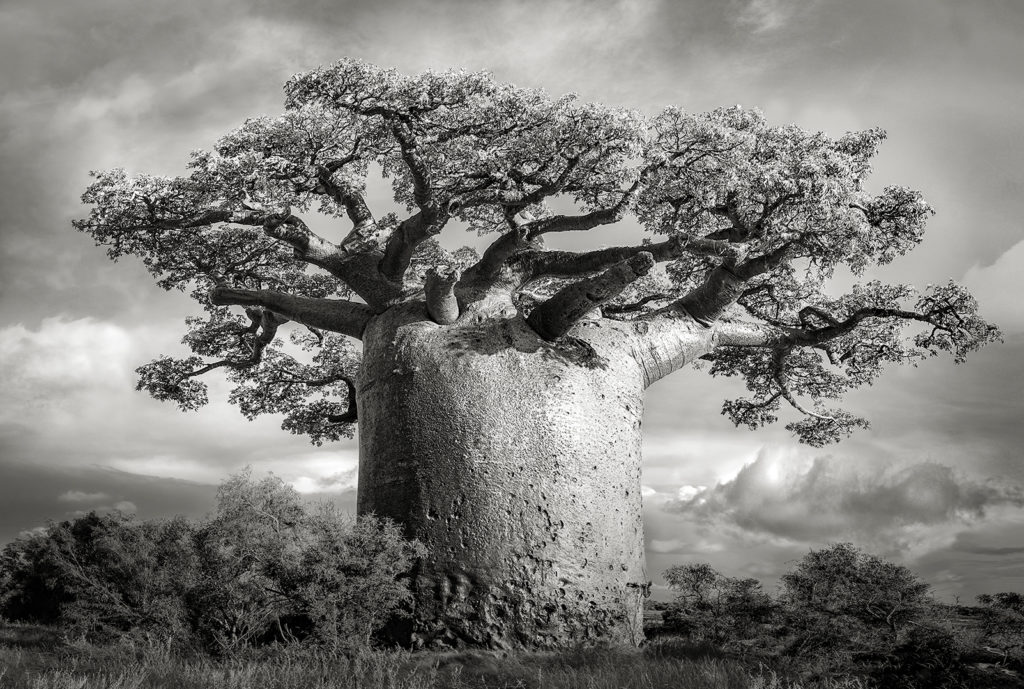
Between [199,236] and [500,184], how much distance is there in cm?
483

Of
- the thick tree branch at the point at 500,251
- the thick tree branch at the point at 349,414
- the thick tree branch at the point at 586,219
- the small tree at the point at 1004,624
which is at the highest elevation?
the thick tree branch at the point at 586,219

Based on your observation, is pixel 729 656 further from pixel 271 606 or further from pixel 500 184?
pixel 500 184

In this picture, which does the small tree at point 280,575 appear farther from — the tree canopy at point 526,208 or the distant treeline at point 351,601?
the tree canopy at point 526,208

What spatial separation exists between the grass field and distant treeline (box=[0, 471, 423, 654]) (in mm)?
330

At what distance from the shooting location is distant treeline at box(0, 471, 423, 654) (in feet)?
27.5

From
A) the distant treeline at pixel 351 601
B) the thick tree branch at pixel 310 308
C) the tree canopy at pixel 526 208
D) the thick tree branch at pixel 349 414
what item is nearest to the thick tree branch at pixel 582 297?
the tree canopy at pixel 526 208

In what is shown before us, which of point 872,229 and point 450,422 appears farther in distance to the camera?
point 872,229

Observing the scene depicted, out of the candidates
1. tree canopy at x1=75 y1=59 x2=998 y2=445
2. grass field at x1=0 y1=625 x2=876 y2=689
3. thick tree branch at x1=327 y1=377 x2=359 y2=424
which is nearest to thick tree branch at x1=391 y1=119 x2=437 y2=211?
tree canopy at x1=75 y1=59 x2=998 y2=445

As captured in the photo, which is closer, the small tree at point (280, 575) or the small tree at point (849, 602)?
the small tree at point (849, 602)

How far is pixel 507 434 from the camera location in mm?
10398

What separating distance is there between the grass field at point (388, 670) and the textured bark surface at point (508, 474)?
2.22 ft

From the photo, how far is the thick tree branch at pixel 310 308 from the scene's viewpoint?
12.6 m

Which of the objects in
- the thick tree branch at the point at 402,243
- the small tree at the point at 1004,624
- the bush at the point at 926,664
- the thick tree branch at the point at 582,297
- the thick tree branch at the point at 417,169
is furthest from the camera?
the thick tree branch at the point at 402,243

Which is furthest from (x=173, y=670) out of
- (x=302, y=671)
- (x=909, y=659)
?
(x=909, y=659)
